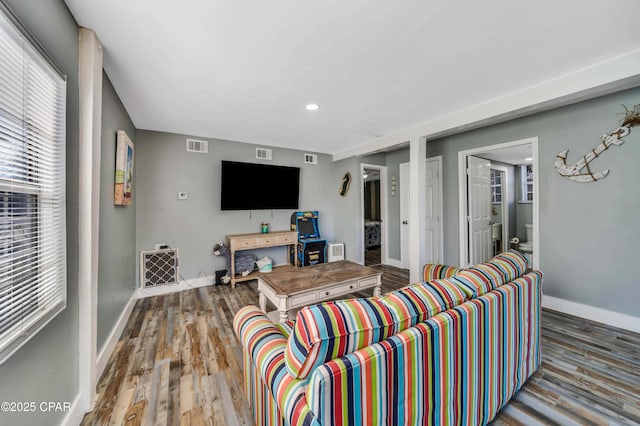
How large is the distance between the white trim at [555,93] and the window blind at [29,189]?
11.3ft

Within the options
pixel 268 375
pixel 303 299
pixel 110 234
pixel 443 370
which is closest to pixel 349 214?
pixel 303 299

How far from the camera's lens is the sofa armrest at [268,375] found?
2.78 feet

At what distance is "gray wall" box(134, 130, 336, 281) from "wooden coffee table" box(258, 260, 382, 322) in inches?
69.1

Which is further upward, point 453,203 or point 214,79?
point 214,79

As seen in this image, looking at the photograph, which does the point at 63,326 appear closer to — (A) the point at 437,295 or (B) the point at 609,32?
(A) the point at 437,295

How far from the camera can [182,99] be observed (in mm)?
2529

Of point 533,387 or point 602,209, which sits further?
point 602,209

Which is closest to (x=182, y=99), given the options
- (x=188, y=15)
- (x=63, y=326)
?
(x=188, y=15)

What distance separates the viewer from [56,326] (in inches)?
49.3

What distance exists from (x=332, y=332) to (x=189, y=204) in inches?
144

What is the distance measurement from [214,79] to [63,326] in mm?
2011

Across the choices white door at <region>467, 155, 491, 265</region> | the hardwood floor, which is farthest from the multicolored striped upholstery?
white door at <region>467, 155, 491, 265</region>

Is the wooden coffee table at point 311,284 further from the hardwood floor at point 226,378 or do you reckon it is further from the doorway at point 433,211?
the doorway at point 433,211

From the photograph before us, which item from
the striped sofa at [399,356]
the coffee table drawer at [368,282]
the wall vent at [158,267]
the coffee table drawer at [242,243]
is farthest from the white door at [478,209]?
the wall vent at [158,267]
